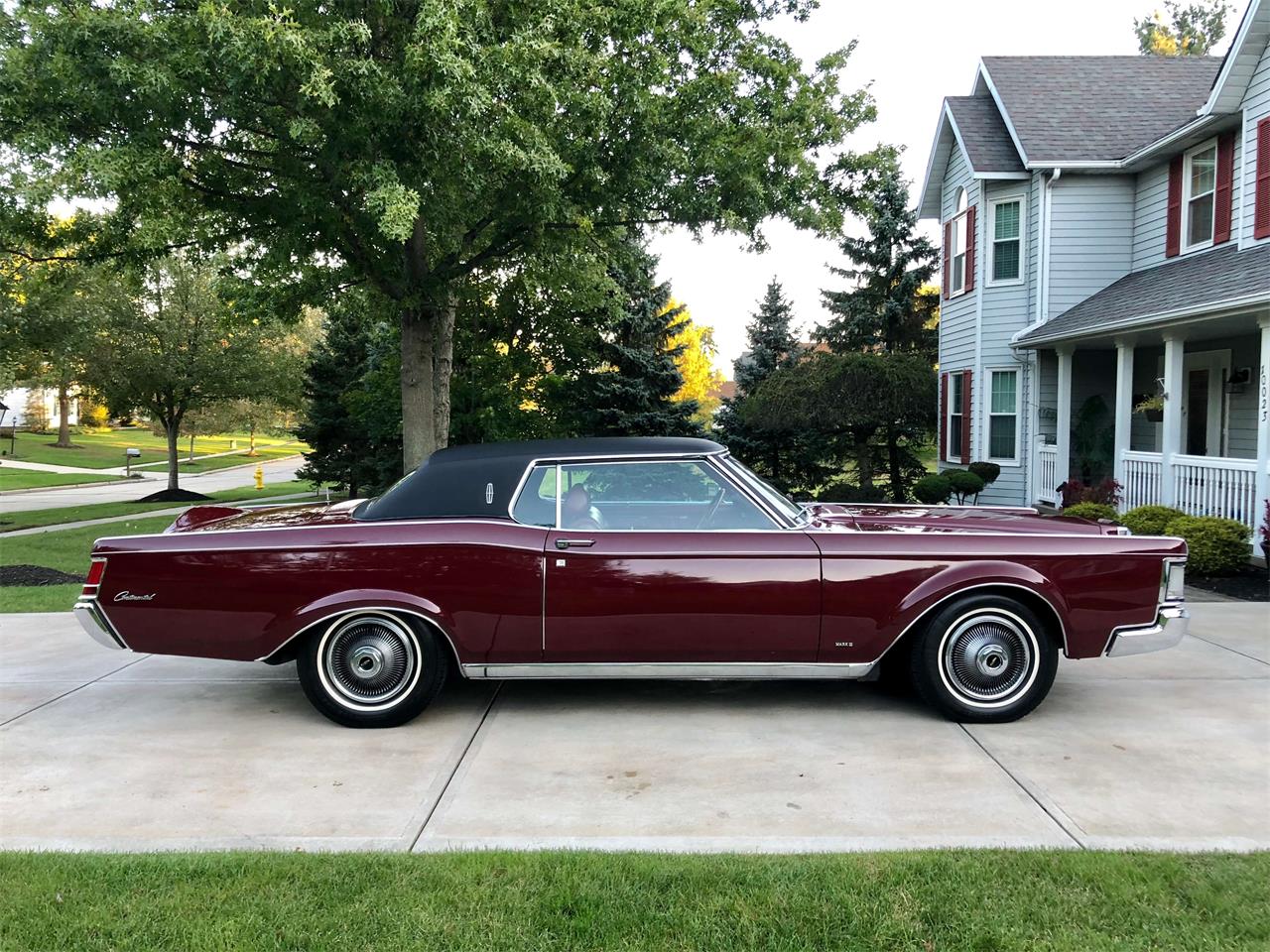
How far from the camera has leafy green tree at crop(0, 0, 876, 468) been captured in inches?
340

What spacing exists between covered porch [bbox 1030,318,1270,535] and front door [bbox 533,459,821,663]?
746cm

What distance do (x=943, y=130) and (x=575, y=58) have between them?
437 inches

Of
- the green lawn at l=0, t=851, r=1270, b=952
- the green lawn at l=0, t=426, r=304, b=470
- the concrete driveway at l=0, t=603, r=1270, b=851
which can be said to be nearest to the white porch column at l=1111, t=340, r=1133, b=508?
the concrete driveway at l=0, t=603, r=1270, b=851

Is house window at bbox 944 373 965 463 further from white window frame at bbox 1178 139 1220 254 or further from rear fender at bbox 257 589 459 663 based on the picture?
rear fender at bbox 257 589 459 663

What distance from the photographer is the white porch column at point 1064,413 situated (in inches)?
566

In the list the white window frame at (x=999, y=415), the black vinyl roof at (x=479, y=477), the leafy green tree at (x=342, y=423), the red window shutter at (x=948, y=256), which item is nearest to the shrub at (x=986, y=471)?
the white window frame at (x=999, y=415)

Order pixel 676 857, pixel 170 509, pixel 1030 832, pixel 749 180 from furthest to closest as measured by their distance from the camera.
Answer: pixel 170 509 < pixel 749 180 < pixel 1030 832 < pixel 676 857

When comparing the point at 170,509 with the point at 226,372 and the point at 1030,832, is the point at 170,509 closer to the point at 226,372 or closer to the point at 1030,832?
the point at 226,372

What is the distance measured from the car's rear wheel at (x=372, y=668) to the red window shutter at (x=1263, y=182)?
11817mm

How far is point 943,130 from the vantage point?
59.3 feet

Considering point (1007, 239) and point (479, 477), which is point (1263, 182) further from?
point (479, 477)

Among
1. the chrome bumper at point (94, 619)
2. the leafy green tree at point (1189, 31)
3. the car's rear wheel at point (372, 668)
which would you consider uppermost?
the leafy green tree at point (1189, 31)

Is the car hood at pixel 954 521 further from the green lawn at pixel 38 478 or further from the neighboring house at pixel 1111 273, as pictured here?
the green lawn at pixel 38 478

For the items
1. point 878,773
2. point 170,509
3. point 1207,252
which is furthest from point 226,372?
point 878,773
